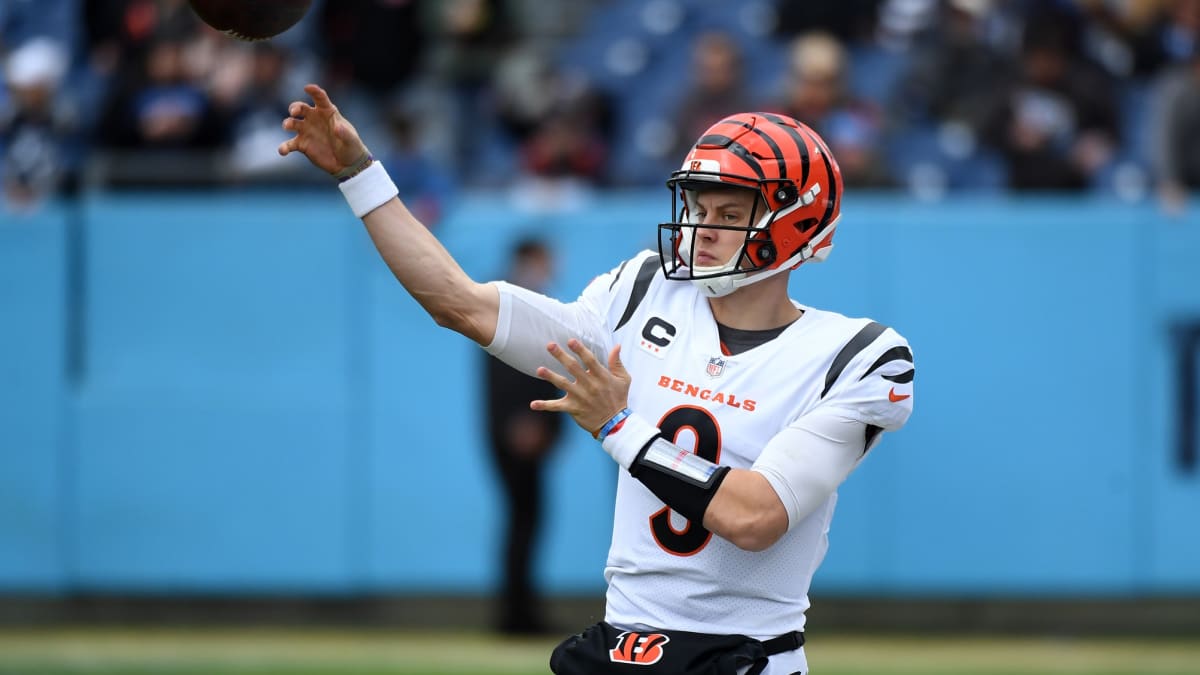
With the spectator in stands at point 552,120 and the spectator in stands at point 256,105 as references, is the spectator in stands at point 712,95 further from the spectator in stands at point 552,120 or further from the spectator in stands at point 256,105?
the spectator in stands at point 256,105

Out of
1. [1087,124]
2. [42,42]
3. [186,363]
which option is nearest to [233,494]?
[186,363]

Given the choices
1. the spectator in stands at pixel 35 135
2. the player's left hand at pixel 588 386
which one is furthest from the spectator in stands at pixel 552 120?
the player's left hand at pixel 588 386

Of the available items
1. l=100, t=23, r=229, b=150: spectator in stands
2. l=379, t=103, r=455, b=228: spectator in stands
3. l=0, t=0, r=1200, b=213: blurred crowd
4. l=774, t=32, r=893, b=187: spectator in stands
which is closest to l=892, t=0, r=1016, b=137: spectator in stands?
l=0, t=0, r=1200, b=213: blurred crowd

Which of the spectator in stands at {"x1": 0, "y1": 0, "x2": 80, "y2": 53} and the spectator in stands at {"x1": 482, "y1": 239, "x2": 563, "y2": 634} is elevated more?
the spectator in stands at {"x1": 0, "y1": 0, "x2": 80, "y2": 53}

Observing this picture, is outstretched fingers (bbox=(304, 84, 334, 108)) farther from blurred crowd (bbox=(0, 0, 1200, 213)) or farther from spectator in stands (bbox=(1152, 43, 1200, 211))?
spectator in stands (bbox=(1152, 43, 1200, 211))

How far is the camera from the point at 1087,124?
32.8ft

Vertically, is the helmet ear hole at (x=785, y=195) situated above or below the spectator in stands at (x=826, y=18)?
below

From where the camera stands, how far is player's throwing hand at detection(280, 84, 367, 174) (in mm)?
3506

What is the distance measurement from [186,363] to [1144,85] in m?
6.32

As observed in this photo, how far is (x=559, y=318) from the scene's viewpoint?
369cm

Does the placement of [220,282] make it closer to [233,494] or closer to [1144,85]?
[233,494]

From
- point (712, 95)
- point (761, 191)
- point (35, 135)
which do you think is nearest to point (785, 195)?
point (761, 191)

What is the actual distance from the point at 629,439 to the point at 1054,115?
7.25 meters

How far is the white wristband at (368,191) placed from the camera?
3588 mm
